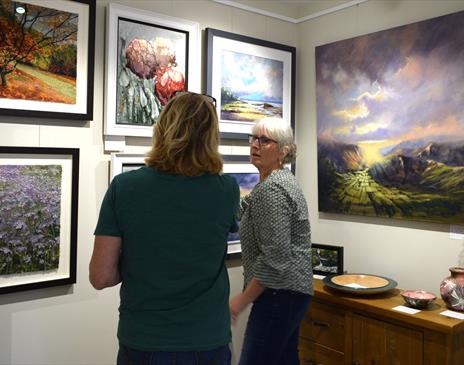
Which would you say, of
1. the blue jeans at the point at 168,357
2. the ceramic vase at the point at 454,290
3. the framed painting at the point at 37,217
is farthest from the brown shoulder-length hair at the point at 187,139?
the ceramic vase at the point at 454,290

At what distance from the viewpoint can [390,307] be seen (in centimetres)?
221

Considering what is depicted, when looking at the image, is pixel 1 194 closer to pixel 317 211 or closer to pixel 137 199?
pixel 137 199

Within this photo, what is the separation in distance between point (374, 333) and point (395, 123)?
107 cm

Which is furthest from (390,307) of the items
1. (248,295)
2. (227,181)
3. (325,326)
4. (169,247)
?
(169,247)

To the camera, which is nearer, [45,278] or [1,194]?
[1,194]

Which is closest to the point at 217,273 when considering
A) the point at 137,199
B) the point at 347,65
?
the point at 137,199

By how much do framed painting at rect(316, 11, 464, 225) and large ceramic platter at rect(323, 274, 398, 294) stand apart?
0.34 meters

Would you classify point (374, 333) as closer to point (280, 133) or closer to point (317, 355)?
point (317, 355)

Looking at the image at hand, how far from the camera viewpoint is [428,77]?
239cm

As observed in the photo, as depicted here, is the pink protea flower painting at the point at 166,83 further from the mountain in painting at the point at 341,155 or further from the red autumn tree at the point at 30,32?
the mountain in painting at the point at 341,155

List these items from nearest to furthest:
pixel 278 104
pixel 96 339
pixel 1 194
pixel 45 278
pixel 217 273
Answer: pixel 217 273, pixel 1 194, pixel 45 278, pixel 96 339, pixel 278 104

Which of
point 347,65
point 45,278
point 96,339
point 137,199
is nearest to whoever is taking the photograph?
point 137,199

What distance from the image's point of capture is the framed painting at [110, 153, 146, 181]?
7.61 ft

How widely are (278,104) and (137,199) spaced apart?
199 cm
